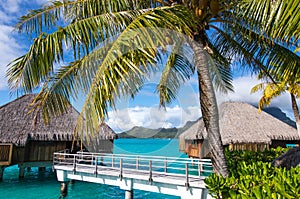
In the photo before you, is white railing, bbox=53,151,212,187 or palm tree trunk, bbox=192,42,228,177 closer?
palm tree trunk, bbox=192,42,228,177

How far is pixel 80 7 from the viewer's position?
18.4 feet

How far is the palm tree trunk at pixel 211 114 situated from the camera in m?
4.88

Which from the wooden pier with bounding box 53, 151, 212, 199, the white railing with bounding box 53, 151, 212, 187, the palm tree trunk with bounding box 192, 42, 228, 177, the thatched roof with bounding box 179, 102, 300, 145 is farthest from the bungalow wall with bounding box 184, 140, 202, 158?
the palm tree trunk with bounding box 192, 42, 228, 177

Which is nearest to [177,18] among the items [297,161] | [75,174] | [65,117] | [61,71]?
[61,71]

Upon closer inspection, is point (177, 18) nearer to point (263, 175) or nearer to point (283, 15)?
point (283, 15)

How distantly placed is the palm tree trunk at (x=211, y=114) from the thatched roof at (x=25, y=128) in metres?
11.6

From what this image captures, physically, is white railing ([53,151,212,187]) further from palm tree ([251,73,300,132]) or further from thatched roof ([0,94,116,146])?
palm tree ([251,73,300,132])

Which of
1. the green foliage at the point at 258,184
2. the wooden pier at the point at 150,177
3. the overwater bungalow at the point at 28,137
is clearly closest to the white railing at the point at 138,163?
the wooden pier at the point at 150,177

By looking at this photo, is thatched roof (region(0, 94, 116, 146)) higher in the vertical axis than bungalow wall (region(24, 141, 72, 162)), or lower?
higher

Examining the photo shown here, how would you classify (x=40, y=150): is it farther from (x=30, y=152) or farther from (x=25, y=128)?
(x=25, y=128)

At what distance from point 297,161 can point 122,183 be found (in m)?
5.82

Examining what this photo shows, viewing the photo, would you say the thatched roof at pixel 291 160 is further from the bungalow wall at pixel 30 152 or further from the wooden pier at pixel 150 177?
the bungalow wall at pixel 30 152

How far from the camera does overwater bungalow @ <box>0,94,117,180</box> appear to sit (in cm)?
1395

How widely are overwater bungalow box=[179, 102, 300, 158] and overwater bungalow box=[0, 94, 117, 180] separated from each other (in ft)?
22.9
